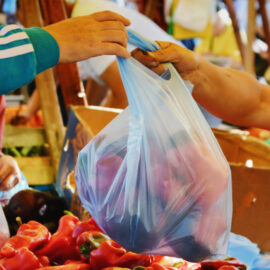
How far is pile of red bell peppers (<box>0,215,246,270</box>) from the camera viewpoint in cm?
100

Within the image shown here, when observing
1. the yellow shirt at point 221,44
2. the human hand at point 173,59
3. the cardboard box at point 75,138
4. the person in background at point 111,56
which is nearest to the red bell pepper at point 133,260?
the human hand at point 173,59

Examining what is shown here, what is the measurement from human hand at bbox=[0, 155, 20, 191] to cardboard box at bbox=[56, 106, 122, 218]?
0.24m

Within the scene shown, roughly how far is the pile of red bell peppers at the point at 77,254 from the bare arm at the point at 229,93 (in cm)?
47

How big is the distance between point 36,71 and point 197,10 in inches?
105

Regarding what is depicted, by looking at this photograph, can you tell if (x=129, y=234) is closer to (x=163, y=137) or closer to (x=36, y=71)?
(x=163, y=137)

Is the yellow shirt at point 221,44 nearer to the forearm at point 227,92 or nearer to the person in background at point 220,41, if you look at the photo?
the person in background at point 220,41

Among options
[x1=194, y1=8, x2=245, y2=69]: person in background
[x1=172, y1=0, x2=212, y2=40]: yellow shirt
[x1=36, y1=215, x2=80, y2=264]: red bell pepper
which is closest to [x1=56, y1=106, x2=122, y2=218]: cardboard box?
[x1=36, y1=215, x2=80, y2=264]: red bell pepper

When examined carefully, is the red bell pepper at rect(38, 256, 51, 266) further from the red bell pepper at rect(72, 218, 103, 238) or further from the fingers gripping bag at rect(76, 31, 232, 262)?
the fingers gripping bag at rect(76, 31, 232, 262)

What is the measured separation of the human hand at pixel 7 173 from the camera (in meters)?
1.44

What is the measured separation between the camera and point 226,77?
127cm

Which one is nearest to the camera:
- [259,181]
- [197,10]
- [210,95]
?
[210,95]

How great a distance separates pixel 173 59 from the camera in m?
1.05

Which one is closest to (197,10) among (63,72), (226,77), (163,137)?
(63,72)

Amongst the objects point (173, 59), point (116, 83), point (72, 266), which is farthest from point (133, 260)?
point (116, 83)
